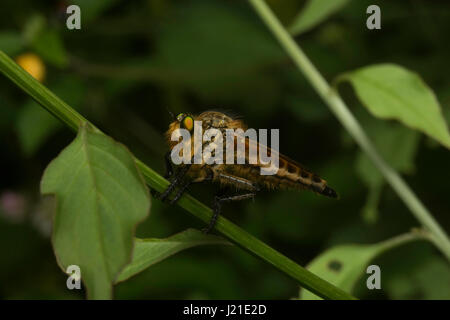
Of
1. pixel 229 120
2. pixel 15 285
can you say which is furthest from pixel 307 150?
pixel 229 120

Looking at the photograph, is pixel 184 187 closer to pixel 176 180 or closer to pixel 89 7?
pixel 176 180

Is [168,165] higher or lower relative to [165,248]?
higher

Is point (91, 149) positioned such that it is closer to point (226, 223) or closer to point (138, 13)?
point (226, 223)

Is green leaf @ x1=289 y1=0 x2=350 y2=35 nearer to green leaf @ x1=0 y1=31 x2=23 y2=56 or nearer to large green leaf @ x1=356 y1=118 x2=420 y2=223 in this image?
large green leaf @ x1=356 y1=118 x2=420 y2=223

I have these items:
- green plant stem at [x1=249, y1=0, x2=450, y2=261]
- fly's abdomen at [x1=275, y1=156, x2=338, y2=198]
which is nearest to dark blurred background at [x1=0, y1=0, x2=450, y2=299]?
green plant stem at [x1=249, y1=0, x2=450, y2=261]

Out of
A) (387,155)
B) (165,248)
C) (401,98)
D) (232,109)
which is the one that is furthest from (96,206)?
(387,155)
